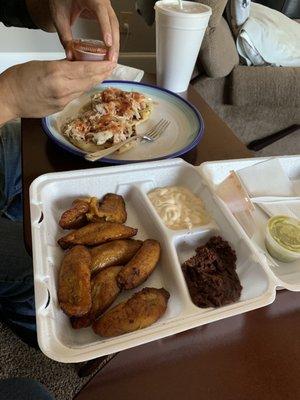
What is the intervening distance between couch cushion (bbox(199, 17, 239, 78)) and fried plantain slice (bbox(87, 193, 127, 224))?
1083 mm

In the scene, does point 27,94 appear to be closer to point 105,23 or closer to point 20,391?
point 105,23

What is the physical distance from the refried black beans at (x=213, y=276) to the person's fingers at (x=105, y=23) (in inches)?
19.0

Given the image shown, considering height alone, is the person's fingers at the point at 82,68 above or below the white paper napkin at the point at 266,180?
above

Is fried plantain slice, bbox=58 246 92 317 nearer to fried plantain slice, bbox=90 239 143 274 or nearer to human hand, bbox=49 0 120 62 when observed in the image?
fried plantain slice, bbox=90 239 143 274

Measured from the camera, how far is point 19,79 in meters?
0.75

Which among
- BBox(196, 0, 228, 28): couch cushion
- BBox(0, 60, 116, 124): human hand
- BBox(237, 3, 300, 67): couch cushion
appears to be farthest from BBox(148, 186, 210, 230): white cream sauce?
BBox(237, 3, 300, 67): couch cushion

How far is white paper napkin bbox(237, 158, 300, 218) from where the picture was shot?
82cm

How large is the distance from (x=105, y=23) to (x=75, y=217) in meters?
0.46

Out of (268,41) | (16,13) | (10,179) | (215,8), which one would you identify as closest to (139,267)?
(10,179)

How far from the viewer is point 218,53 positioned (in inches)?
64.0

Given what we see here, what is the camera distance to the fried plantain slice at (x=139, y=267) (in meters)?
0.61

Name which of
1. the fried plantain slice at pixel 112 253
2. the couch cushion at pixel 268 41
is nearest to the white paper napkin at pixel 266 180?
the fried plantain slice at pixel 112 253

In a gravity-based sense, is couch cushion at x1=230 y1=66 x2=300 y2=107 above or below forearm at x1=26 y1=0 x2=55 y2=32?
below

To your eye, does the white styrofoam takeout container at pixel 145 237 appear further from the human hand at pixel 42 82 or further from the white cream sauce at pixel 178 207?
the human hand at pixel 42 82
